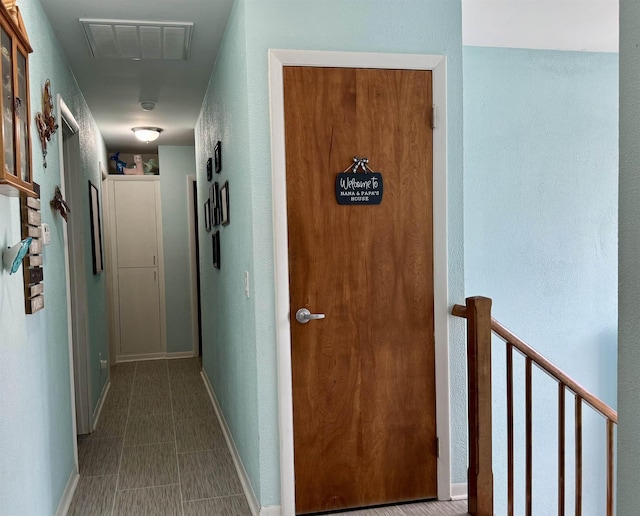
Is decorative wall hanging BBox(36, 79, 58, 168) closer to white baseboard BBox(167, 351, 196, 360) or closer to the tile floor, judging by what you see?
the tile floor

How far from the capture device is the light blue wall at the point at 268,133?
7.89 feet

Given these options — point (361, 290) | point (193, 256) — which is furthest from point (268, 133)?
point (193, 256)

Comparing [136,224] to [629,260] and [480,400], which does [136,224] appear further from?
[629,260]

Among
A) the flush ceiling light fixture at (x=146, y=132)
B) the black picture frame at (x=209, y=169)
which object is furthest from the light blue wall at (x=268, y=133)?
the flush ceiling light fixture at (x=146, y=132)

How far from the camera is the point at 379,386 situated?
8.41 ft

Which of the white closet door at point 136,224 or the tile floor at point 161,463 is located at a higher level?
the white closet door at point 136,224

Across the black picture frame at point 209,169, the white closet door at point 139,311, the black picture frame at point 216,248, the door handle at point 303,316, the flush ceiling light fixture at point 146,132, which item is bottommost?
the white closet door at point 139,311

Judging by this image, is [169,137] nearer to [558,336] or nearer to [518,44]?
[518,44]

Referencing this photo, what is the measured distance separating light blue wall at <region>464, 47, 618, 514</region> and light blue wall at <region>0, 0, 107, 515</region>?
7.41 feet

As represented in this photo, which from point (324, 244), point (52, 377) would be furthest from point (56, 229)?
point (324, 244)

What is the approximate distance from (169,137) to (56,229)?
314 centimetres

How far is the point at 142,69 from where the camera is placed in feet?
11.8

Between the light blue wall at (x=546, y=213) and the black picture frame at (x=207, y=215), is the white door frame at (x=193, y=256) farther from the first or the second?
the light blue wall at (x=546, y=213)

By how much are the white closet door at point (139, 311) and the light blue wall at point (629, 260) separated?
598 centimetres
